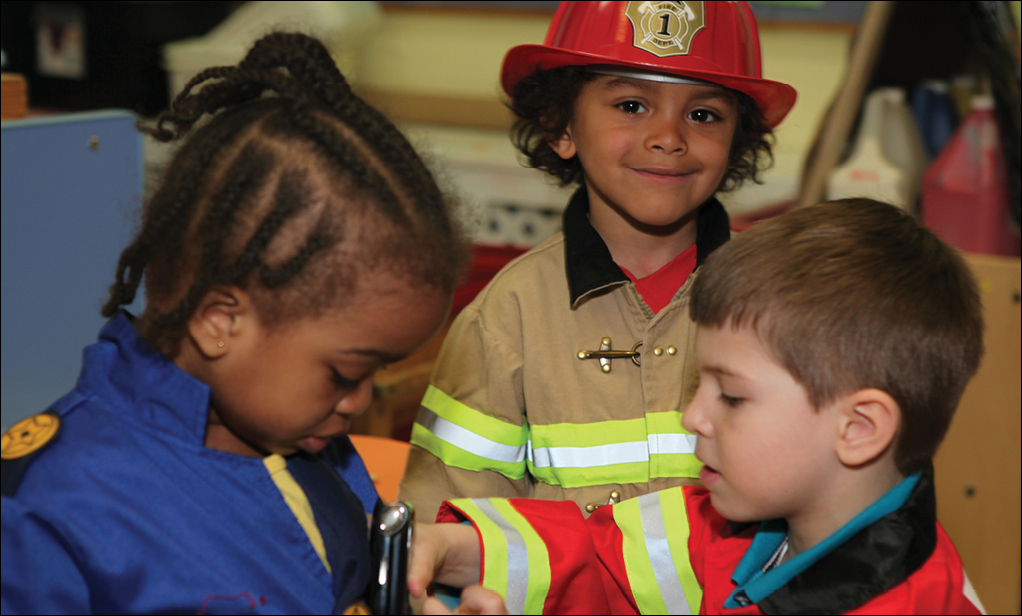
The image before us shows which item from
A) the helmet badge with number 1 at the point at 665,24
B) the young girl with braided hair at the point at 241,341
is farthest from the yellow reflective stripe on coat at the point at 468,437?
the helmet badge with number 1 at the point at 665,24

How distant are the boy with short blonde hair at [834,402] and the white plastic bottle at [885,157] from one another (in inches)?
68.6

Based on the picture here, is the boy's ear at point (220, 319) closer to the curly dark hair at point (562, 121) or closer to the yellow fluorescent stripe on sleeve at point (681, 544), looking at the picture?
the yellow fluorescent stripe on sleeve at point (681, 544)

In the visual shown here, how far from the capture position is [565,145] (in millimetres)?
1610

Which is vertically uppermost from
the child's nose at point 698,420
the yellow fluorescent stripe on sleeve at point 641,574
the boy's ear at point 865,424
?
the boy's ear at point 865,424

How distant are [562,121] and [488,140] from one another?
184 cm

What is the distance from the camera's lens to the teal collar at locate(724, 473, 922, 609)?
982 mm

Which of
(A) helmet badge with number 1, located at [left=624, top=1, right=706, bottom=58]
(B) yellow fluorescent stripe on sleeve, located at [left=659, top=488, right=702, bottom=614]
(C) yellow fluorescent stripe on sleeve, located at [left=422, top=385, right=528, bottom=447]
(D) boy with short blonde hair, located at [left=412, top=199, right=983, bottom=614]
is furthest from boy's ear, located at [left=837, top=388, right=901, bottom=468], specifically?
(A) helmet badge with number 1, located at [left=624, top=1, right=706, bottom=58]

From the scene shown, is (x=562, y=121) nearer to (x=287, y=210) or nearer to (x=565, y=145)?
(x=565, y=145)

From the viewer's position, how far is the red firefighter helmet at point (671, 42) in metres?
1.43

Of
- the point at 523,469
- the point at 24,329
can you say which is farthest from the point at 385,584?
the point at 24,329

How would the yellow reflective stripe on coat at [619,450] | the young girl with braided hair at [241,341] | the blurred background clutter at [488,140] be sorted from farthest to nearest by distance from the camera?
the blurred background clutter at [488,140], the yellow reflective stripe on coat at [619,450], the young girl with braided hair at [241,341]

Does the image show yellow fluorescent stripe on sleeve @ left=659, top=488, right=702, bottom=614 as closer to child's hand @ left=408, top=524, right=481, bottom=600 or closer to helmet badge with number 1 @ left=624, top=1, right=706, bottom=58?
child's hand @ left=408, top=524, right=481, bottom=600

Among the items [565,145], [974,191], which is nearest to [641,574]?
[565,145]

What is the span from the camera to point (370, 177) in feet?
2.77
